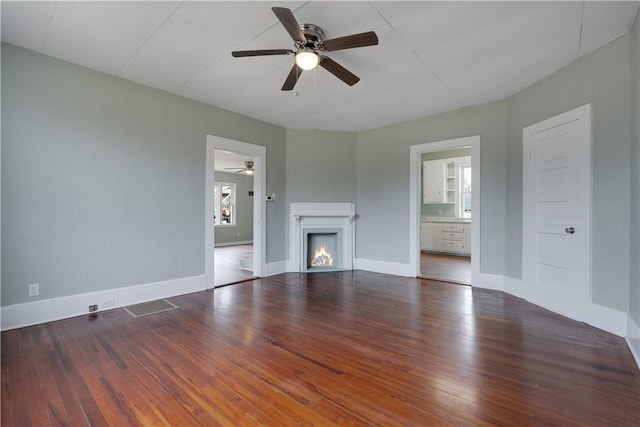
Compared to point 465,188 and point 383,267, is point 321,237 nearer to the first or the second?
point 383,267

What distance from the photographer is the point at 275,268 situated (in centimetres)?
512

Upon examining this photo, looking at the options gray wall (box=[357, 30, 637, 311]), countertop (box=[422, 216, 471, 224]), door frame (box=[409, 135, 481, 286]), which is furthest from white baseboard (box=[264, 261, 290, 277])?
countertop (box=[422, 216, 471, 224])

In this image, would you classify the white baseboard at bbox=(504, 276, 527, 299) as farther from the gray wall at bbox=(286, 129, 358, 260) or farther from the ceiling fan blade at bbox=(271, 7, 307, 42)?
the ceiling fan blade at bbox=(271, 7, 307, 42)

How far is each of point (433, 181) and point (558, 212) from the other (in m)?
4.75

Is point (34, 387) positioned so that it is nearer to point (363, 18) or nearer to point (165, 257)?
point (165, 257)

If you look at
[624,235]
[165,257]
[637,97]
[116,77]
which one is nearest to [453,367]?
[624,235]

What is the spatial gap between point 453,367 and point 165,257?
Answer: 341cm

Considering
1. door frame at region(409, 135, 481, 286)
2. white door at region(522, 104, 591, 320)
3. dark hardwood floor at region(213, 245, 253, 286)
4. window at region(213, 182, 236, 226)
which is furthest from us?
window at region(213, 182, 236, 226)

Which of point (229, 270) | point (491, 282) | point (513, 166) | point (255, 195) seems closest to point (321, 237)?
point (255, 195)

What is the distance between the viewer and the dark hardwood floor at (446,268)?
4.79m

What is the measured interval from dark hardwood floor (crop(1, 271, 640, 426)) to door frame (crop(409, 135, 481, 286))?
1144mm

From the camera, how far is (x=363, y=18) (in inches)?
91.0

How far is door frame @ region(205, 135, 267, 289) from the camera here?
13.6ft

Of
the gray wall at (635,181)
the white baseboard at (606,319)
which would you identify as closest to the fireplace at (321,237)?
the white baseboard at (606,319)
